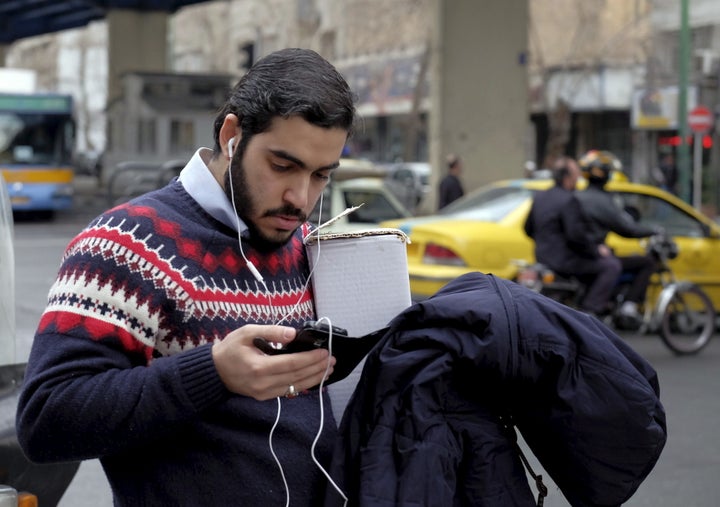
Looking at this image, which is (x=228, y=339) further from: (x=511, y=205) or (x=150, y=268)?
(x=511, y=205)

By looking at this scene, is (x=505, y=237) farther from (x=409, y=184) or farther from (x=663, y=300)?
(x=409, y=184)

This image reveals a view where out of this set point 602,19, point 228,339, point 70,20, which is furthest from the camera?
point 70,20

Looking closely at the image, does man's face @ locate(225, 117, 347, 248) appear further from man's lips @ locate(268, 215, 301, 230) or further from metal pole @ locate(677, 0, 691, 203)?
metal pole @ locate(677, 0, 691, 203)

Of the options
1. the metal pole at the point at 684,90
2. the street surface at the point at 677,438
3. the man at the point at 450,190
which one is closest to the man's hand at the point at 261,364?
the street surface at the point at 677,438

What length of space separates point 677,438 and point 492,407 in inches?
219

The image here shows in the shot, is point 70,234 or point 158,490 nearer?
point 158,490

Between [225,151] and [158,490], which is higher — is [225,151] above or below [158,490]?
above

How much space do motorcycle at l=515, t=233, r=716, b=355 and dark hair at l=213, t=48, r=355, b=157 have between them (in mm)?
8471

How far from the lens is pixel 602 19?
41.4m

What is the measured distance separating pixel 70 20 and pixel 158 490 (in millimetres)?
49073

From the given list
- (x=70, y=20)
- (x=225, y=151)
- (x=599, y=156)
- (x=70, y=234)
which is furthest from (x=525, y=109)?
(x=70, y=20)

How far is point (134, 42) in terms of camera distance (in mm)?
39938

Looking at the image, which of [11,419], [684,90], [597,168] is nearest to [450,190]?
[597,168]

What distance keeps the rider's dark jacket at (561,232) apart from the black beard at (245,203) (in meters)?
8.32
